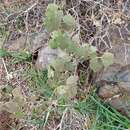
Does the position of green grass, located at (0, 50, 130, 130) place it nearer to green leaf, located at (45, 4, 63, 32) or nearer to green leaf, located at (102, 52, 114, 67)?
green leaf, located at (102, 52, 114, 67)

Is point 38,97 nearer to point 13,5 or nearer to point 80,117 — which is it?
point 80,117

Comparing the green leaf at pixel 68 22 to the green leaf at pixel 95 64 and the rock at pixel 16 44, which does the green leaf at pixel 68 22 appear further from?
the rock at pixel 16 44

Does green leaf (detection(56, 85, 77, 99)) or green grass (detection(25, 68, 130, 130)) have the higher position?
green leaf (detection(56, 85, 77, 99))

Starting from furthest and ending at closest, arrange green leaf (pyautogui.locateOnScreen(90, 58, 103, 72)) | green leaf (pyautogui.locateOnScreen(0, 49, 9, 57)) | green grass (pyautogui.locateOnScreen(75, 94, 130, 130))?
green leaf (pyautogui.locateOnScreen(0, 49, 9, 57))
green grass (pyautogui.locateOnScreen(75, 94, 130, 130))
green leaf (pyautogui.locateOnScreen(90, 58, 103, 72))

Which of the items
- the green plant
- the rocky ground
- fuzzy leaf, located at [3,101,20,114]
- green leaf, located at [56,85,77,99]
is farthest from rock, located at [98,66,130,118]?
fuzzy leaf, located at [3,101,20,114]

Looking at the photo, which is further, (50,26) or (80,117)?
(80,117)

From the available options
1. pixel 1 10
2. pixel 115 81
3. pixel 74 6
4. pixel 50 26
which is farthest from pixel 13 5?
pixel 115 81

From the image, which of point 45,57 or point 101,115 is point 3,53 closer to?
point 45,57
